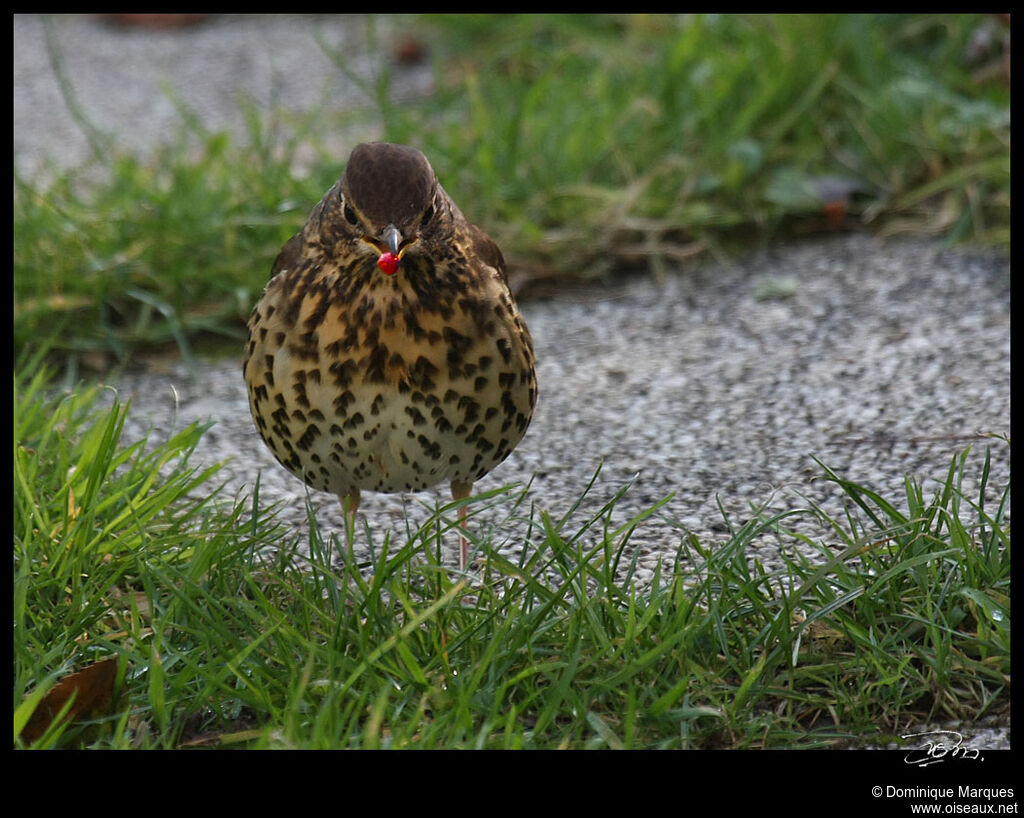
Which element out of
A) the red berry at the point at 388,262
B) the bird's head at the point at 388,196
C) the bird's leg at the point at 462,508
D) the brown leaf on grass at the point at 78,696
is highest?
the bird's head at the point at 388,196

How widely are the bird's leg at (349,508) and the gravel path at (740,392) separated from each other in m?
0.14

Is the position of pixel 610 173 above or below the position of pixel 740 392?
above

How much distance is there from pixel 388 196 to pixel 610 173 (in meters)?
2.65

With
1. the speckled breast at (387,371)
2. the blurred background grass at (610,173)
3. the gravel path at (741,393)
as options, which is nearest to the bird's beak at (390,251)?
the speckled breast at (387,371)

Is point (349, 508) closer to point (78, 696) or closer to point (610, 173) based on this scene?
point (78, 696)

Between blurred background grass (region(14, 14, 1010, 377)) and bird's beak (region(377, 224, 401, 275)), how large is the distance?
1802 millimetres

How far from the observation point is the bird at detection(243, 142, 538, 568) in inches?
123

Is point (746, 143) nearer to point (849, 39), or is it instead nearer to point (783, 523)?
point (849, 39)

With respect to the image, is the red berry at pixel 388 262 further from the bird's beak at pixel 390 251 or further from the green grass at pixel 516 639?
the green grass at pixel 516 639

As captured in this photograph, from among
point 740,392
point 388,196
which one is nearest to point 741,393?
point 740,392

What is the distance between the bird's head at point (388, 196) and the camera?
3082 mm

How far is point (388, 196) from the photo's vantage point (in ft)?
10.1
